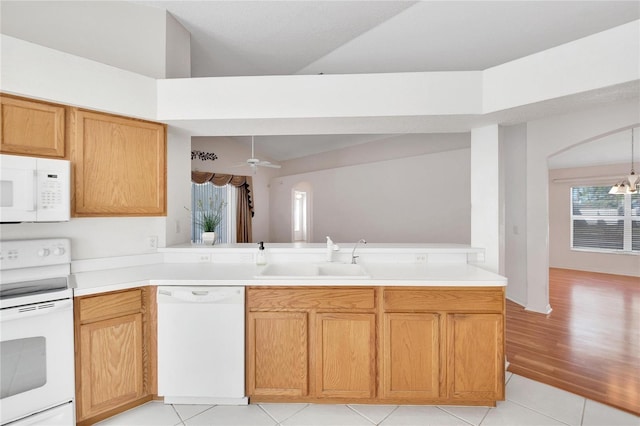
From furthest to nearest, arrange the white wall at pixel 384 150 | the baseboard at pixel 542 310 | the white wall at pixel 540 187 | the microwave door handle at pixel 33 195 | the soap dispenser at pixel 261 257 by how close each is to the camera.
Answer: the white wall at pixel 384 150, the baseboard at pixel 542 310, the white wall at pixel 540 187, the soap dispenser at pixel 261 257, the microwave door handle at pixel 33 195

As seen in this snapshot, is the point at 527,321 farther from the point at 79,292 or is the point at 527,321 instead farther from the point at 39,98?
the point at 39,98

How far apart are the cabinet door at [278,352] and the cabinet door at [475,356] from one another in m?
0.97

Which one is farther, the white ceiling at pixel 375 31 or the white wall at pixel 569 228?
the white wall at pixel 569 228

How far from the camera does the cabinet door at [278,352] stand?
6.17ft

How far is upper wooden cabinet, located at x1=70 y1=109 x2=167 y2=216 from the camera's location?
74.3 inches

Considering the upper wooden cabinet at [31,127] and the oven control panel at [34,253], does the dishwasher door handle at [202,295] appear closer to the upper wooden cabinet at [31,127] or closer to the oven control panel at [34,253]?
the oven control panel at [34,253]

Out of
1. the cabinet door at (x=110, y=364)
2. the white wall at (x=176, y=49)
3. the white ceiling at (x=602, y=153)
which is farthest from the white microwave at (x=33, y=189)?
the white ceiling at (x=602, y=153)

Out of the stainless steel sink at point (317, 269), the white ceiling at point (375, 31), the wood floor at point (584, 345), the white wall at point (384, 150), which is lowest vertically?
the wood floor at point (584, 345)

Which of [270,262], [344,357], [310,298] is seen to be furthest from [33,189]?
[344,357]

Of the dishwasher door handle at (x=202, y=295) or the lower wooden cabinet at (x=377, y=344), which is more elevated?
the dishwasher door handle at (x=202, y=295)

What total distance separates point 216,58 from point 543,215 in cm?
444

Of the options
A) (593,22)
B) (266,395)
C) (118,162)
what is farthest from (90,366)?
(593,22)

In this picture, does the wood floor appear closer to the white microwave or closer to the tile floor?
the tile floor

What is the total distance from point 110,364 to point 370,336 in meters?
1.67
